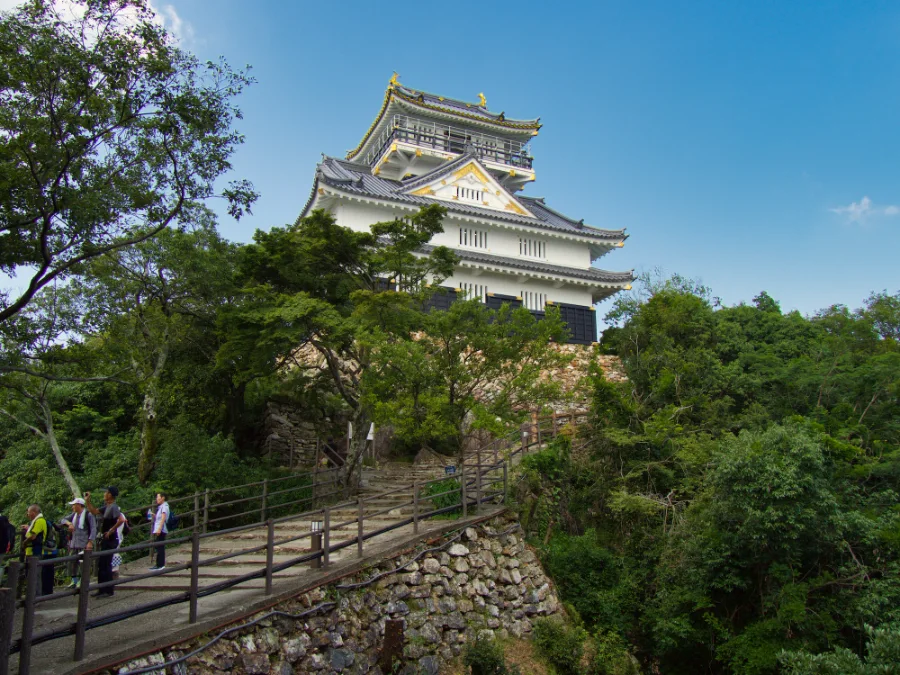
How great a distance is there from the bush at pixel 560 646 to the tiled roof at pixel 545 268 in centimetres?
1590

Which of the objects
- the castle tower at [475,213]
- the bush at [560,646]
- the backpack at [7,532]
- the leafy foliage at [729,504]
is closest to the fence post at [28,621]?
the backpack at [7,532]

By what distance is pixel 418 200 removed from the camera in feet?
88.2

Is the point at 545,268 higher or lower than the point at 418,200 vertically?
lower

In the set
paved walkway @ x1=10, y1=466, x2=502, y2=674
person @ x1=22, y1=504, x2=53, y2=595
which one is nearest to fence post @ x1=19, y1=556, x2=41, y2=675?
paved walkway @ x1=10, y1=466, x2=502, y2=674

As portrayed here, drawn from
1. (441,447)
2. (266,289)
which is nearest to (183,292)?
(266,289)

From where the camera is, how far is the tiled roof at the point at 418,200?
85.8 feet

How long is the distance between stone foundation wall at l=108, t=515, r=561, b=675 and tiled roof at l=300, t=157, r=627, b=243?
51.3 ft

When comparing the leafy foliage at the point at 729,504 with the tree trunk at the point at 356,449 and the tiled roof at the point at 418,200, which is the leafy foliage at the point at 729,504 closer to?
the tree trunk at the point at 356,449

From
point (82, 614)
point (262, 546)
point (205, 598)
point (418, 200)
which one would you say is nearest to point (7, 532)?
point (205, 598)

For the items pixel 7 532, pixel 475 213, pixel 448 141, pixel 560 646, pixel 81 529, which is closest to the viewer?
pixel 7 532

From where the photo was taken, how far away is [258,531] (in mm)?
12859

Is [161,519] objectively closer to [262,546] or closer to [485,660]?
[262,546]

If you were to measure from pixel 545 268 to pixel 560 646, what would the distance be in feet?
58.7

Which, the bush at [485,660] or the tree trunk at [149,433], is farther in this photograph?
the tree trunk at [149,433]
